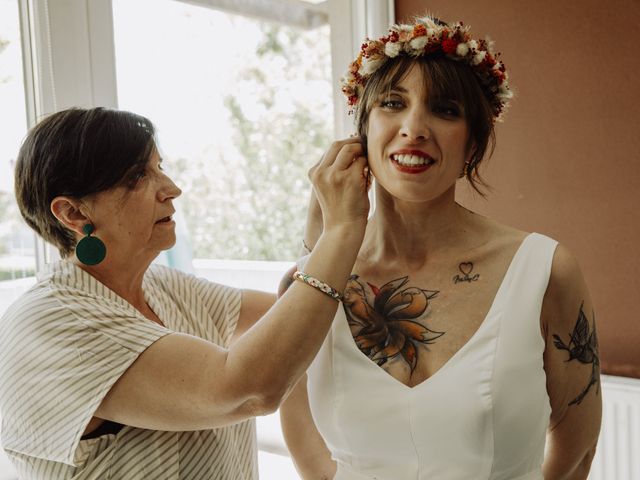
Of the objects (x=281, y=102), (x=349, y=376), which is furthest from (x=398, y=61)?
(x=281, y=102)

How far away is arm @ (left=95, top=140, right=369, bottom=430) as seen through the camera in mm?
1064

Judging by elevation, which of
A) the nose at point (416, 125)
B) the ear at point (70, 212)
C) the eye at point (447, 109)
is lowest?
the ear at point (70, 212)

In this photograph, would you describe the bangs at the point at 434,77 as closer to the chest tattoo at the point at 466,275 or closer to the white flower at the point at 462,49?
the white flower at the point at 462,49

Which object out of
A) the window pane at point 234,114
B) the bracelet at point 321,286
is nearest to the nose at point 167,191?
the bracelet at point 321,286

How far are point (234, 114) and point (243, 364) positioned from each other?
203cm

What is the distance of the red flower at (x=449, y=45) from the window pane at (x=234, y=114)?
129 cm

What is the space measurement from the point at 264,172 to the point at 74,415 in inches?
85.4

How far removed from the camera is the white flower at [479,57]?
1.28 meters

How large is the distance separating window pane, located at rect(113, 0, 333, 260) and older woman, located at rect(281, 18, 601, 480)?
124cm

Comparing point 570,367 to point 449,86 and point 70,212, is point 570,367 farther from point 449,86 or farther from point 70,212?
point 70,212

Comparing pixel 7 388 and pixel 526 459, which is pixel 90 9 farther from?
pixel 526 459

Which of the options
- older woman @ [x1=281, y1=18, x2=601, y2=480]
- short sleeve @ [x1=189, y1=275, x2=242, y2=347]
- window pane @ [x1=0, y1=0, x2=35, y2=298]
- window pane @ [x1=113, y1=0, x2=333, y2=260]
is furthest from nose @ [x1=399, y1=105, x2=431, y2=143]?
window pane @ [x1=113, y1=0, x2=333, y2=260]

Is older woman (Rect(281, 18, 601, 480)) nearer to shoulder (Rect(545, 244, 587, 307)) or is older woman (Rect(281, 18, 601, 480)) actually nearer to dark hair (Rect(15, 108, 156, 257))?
shoulder (Rect(545, 244, 587, 307))

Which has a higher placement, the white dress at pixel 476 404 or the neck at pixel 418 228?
the neck at pixel 418 228
